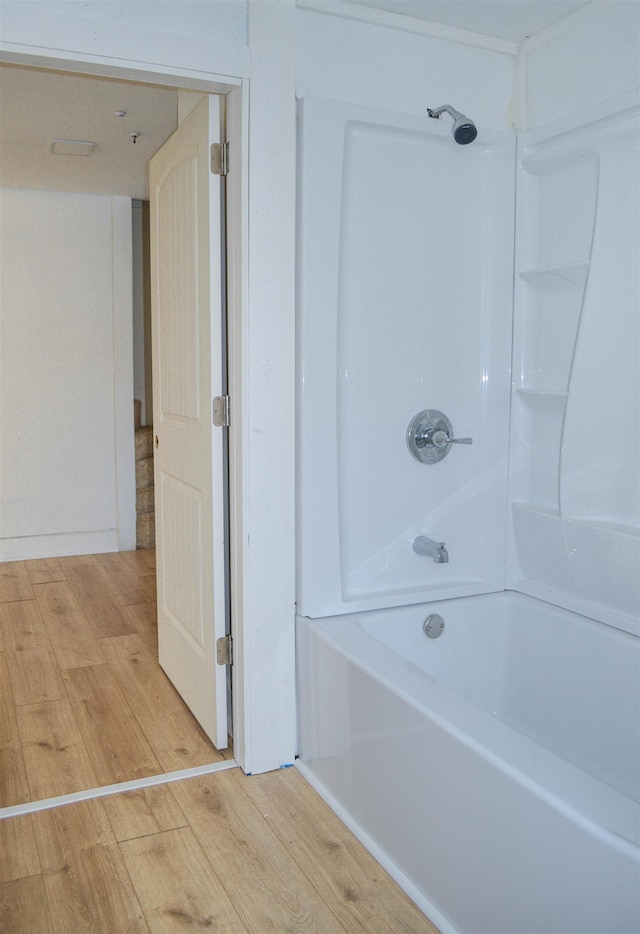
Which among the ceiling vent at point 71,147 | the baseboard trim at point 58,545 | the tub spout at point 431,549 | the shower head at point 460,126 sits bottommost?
the baseboard trim at point 58,545

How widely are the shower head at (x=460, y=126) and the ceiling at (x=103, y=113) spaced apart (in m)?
0.28

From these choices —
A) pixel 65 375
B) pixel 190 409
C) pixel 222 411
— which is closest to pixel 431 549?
pixel 222 411

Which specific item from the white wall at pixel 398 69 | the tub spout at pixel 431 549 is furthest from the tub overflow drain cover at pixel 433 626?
the white wall at pixel 398 69

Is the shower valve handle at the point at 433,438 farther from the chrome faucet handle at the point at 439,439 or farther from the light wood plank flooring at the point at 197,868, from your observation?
the light wood plank flooring at the point at 197,868

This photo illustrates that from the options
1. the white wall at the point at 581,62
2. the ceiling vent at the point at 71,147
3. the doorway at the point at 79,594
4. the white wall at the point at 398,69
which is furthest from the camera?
the ceiling vent at the point at 71,147

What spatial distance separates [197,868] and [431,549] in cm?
112

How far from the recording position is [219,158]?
236cm

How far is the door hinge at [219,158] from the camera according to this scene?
235 centimetres

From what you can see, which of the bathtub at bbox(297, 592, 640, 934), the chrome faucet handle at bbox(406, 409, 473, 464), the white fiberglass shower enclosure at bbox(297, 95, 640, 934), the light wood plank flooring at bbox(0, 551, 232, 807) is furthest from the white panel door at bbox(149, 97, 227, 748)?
the chrome faucet handle at bbox(406, 409, 473, 464)

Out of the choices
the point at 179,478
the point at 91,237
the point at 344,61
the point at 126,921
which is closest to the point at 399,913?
the point at 126,921

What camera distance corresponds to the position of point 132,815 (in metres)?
2.21

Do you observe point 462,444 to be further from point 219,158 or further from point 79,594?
point 79,594

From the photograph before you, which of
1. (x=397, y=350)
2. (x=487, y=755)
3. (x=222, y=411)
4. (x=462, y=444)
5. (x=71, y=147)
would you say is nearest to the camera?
(x=487, y=755)

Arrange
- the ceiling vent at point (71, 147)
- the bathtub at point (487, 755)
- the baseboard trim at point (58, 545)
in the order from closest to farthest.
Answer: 1. the bathtub at point (487, 755)
2. the ceiling vent at point (71, 147)
3. the baseboard trim at point (58, 545)
